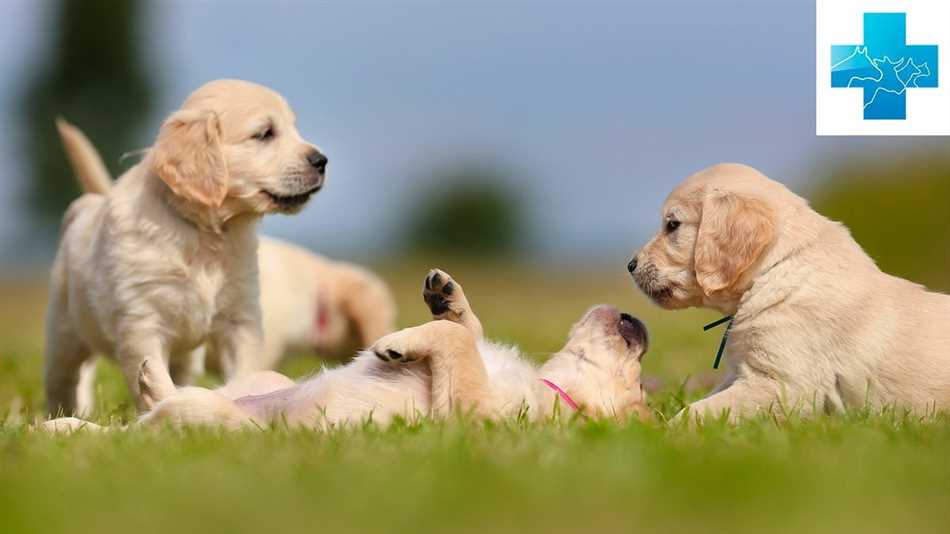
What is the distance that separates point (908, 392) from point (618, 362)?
0.98 meters

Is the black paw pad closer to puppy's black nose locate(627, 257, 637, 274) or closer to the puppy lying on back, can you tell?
puppy's black nose locate(627, 257, 637, 274)

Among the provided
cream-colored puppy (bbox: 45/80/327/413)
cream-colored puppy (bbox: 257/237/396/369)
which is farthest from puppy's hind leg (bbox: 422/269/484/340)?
cream-colored puppy (bbox: 257/237/396/369)

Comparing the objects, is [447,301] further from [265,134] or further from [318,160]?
[265,134]

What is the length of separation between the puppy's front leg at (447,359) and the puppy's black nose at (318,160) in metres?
1.69

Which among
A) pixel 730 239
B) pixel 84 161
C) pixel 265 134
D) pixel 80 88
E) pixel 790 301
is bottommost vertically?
pixel 790 301

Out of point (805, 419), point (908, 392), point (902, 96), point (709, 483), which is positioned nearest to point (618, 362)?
point (805, 419)

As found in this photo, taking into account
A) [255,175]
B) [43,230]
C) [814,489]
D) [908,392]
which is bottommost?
[43,230]

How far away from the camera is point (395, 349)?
333 cm

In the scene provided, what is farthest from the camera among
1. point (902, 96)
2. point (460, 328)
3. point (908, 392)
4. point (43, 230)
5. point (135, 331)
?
point (43, 230)

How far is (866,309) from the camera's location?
12.5 ft

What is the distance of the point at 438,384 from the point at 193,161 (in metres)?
1.86

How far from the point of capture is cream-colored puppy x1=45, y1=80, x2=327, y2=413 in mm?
4547

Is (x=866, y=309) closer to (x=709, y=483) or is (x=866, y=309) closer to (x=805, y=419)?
(x=805, y=419)

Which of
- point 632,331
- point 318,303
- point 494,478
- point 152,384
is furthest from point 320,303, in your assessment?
point 494,478
